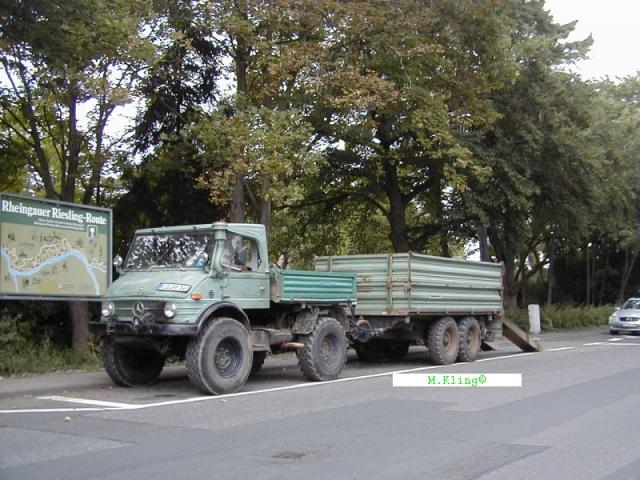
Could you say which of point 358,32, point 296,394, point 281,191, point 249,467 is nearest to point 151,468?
point 249,467

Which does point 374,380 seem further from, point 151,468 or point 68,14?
point 68,14

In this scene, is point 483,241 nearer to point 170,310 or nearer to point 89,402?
point 170,310

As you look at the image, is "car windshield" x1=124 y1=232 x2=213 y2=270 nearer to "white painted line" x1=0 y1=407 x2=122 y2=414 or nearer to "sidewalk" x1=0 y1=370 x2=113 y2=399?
"sidewalk" x1=0 y1=370 x2=113 y2=399

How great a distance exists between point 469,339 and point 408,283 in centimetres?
320

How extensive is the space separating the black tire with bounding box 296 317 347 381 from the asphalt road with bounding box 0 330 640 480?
339mm

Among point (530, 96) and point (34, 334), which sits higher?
point (530, 96)

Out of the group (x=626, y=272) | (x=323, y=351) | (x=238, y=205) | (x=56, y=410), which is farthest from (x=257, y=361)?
(x=626, y=272)

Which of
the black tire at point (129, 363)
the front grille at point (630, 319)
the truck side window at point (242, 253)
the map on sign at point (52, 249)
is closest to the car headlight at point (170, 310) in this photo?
the truck side window at point (242, 253)

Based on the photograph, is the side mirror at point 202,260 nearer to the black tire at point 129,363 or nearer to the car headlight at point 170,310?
the car headlight at point 170,310

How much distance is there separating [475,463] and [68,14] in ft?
32.9

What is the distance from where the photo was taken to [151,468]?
21.1ft

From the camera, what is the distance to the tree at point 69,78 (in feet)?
39.2

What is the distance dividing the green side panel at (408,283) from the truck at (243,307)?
23 millimetres

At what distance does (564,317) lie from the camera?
34.8 meters
